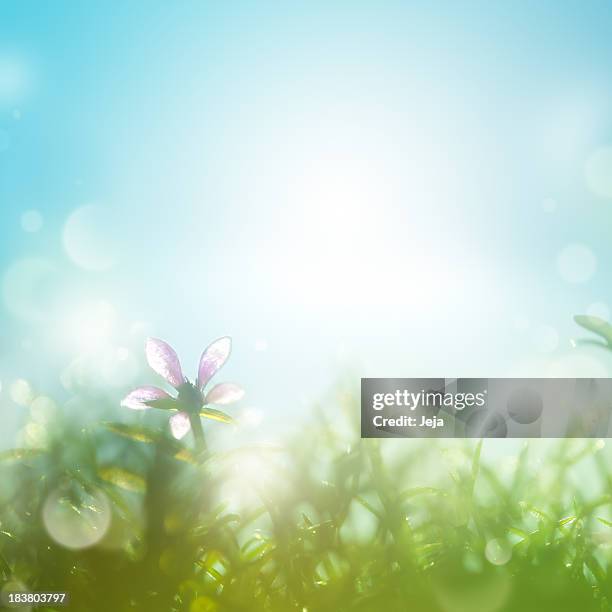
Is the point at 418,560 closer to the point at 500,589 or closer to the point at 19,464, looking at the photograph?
the point at 500,589

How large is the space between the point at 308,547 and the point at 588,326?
27cm

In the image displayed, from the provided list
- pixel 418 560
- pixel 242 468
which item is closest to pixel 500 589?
pixel 418 560

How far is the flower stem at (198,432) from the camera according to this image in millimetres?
451

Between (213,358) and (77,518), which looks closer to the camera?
(77,518)

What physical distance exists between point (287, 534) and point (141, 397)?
0.53 feet

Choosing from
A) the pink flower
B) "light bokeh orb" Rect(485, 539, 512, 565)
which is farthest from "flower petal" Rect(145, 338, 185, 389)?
"light bokeh orb" Rect(485, 539, 512, 565)

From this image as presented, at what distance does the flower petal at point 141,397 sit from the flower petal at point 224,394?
0.12 feet

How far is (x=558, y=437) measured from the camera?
1.65 feet

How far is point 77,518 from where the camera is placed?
0.45 m

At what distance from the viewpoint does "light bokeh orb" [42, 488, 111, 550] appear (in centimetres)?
44

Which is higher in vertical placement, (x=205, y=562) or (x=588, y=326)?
(x=588, y=326)

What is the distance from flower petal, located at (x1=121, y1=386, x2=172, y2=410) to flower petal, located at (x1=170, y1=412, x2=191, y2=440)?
0.03m

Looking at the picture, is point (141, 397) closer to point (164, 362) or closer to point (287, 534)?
point (164, 362)

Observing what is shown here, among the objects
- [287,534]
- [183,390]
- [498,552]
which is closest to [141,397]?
[183,390]
